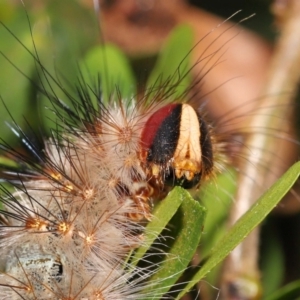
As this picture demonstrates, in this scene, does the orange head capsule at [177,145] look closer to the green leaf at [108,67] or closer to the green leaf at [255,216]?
the green leaf at [255,216]

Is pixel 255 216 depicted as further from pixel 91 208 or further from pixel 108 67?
pixel 108 67

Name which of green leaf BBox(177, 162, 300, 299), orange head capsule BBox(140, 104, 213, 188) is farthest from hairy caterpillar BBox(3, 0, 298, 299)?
green leaf BBox(177, 162, 300, 299)

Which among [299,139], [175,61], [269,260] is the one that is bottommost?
[269,260]

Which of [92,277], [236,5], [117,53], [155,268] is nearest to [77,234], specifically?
[92,277]

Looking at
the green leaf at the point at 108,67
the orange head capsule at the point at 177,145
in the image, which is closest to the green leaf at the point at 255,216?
the orange head capsule at the point at 177,145

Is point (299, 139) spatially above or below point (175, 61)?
below

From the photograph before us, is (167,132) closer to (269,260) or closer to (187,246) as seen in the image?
(187,246)
